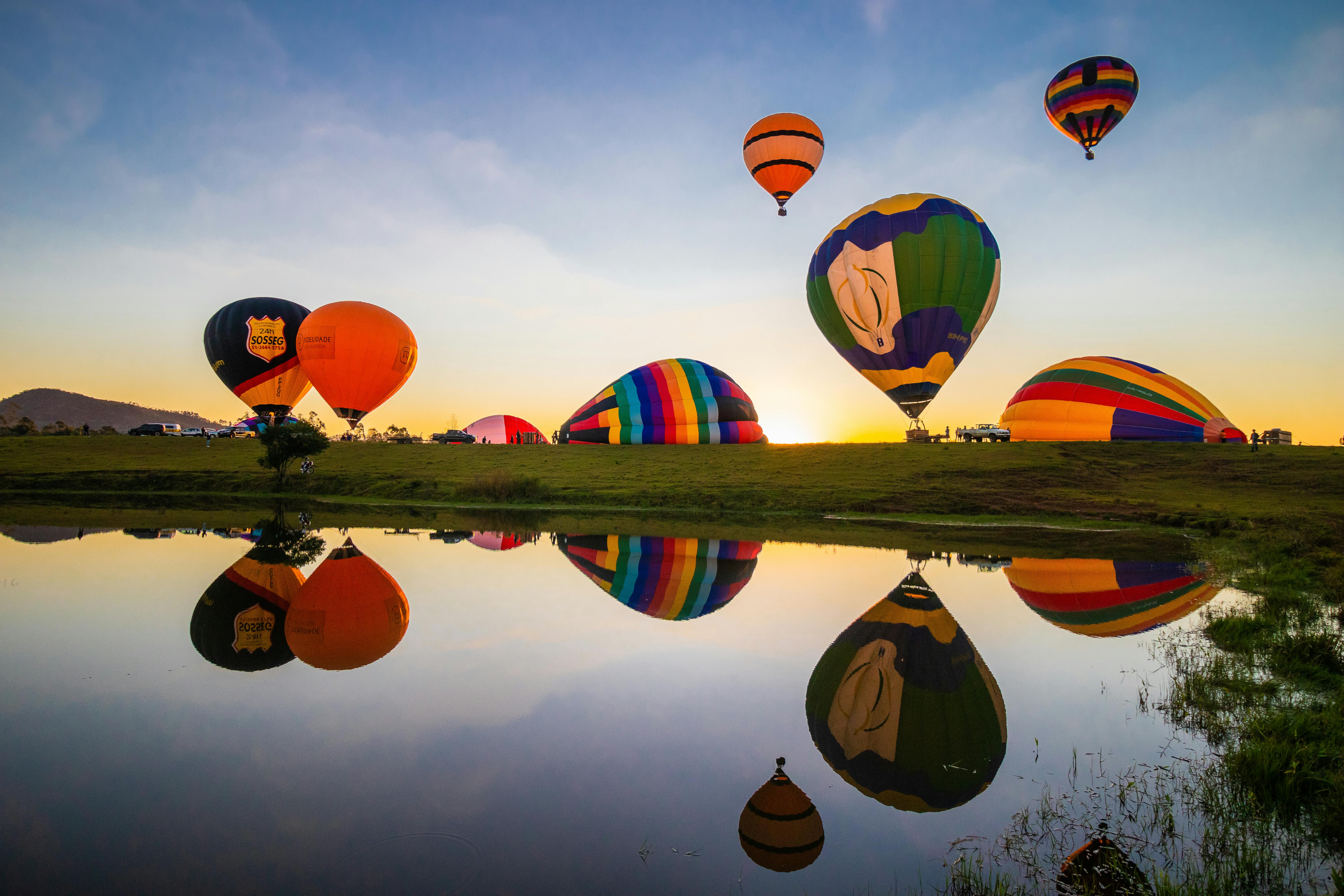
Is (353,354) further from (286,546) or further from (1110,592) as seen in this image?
(1110,592)

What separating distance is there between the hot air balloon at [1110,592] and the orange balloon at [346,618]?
779 centimetres

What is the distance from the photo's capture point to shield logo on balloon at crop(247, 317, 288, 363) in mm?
35781

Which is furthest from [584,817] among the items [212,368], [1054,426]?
[212,368]

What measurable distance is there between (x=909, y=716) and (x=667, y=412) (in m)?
32.8

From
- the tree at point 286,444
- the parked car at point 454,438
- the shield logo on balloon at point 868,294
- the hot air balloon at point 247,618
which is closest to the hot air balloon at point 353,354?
the tree at point 286,444

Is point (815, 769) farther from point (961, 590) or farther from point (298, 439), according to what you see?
point (298, 439)

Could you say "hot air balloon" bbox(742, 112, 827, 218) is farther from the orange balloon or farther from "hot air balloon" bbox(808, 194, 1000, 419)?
the orange balloon

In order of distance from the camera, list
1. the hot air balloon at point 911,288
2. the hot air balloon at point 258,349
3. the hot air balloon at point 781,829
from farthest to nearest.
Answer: the hot air balloon at point 258,349, the hot air balloon at point 911,288, the hot air balloon at point 781,829

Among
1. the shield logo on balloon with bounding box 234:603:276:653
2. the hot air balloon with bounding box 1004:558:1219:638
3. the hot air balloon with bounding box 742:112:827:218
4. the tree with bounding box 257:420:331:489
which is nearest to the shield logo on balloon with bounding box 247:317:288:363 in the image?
the tree with bounding box 257:420:331:489

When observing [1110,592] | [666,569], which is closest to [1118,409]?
[1110,592]

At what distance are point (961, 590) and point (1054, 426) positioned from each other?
27.5 m

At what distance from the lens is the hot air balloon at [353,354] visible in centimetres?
3322

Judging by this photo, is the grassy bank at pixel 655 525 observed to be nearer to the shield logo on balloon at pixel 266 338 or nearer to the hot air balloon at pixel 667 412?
the shield logo on balloon at pixel 266 338

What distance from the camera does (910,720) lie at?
579cm
